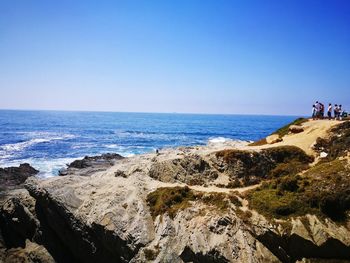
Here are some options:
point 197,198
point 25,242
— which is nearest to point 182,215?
point 197,198

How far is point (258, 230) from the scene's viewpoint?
68.2 ft

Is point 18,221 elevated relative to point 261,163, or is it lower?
lower

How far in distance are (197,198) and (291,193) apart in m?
7.81

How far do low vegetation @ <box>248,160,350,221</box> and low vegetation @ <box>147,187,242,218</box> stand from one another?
2202 mm

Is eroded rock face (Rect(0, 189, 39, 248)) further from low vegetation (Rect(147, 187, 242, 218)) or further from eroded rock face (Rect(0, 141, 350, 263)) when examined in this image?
low vegetation (Rect(147, 187, 242, 218))

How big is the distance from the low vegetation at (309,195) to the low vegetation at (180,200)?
2.20 m

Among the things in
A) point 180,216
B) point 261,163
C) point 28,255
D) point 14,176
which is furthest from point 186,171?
point 14,176

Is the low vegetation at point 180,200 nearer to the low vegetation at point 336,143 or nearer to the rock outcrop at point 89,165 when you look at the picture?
the low vegetation at point 336,143

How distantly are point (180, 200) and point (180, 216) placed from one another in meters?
2.23

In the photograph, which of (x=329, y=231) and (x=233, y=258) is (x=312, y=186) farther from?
(x=233, y=258)

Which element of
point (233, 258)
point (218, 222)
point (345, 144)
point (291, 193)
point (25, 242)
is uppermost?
point (345, 144)

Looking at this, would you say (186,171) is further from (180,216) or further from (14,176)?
(14,176)

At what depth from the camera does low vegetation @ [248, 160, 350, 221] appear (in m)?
21.2

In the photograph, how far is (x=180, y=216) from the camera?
2339cm
